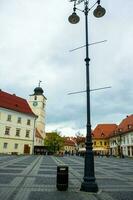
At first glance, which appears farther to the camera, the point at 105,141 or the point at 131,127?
the point at 105,141

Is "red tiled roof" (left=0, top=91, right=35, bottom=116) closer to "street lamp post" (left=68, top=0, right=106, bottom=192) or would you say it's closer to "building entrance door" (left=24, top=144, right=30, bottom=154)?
"building entrance door" (left=24, top=144, right=30, bottom=154)

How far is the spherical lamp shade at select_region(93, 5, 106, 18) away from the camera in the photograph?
11.2 m

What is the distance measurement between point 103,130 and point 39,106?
Answer: 28.0m

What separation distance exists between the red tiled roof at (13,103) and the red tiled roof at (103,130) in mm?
40733

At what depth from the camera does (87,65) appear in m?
11.8

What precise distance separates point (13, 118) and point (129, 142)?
1187 inches

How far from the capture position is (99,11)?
11.3m

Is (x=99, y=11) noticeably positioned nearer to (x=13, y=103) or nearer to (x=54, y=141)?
(x=13, y=103)

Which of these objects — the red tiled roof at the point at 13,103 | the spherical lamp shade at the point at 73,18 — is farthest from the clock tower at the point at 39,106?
the spherical lamp shade at the point at 73,18

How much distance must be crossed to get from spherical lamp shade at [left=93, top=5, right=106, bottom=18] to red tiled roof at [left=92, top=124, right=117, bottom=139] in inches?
3505

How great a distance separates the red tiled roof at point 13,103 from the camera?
60006 millimetres

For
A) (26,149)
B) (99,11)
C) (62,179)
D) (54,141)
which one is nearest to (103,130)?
(54,141)

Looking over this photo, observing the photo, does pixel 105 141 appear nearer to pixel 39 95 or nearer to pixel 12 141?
pixel 39 95

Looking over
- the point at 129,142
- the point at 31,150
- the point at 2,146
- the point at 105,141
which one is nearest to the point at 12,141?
the point at 2,146
